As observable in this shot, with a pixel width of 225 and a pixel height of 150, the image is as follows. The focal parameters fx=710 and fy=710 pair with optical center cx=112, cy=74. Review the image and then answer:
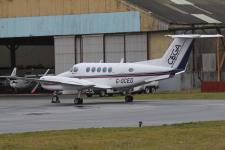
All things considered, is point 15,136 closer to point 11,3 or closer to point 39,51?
point 11,3

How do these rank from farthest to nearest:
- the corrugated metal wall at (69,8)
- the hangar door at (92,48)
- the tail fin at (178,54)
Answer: the hangar door at (92,48)
the corrugated metal wall at (69,8)
the tail fin at (178,54)

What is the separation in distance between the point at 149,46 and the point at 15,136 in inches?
1841

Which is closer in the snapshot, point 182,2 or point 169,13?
point 169,13

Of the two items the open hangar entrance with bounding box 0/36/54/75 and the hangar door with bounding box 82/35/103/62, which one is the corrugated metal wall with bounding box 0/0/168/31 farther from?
the open hangar entrance with bounding box 0/36/54/75

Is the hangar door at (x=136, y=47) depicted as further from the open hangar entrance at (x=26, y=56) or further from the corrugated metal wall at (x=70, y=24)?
the open hangar entrance at (x=26, y=56)

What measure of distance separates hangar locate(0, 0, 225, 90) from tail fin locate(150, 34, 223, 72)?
1871cm

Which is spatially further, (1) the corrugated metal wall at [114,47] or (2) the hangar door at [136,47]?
(1) the corrugated metal wall at [114,47]

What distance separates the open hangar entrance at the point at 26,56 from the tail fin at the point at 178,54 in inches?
1641

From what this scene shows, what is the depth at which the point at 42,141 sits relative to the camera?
18.7 meters

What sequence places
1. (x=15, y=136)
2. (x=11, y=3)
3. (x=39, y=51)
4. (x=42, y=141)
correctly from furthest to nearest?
(x=39, y=51) → (x=11, y=3) → (x=15, y=136) → (x=42, y=141)

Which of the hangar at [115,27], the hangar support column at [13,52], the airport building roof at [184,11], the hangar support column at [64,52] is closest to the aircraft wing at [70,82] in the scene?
the hangar at [115,27]

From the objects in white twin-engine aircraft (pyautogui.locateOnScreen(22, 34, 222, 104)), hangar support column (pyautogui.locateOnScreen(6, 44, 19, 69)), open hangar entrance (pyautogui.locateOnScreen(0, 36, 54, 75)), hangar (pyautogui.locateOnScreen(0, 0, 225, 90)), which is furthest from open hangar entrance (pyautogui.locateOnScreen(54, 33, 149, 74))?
white twin-engine aircraft (pyautogui.locateOnScreen(22, 34, 222, 104))

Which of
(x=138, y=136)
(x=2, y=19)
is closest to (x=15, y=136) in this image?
(x=138, y=136)

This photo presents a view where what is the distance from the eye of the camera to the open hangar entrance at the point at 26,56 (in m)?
87.1
